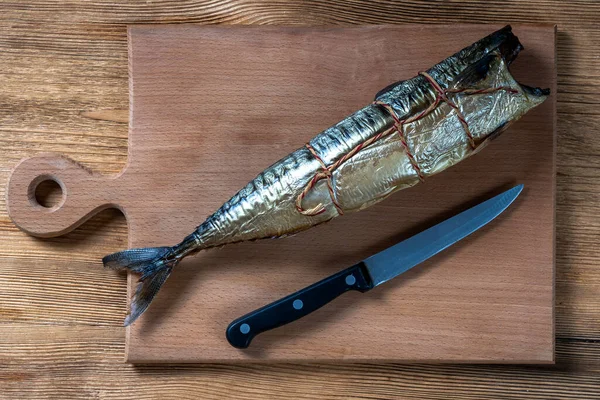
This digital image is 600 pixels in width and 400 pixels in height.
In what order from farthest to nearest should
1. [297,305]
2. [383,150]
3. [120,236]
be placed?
1. [120,236]
2. [297,305]
3. [383,150]

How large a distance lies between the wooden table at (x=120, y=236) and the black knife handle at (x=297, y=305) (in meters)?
0.15

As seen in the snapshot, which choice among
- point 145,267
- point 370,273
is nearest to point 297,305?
point 370,273

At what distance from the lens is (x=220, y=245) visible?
3.77 feet

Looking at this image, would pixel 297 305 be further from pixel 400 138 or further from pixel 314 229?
pixel 400 138

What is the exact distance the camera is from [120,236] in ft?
4.33

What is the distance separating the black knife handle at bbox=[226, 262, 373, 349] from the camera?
1207 millimetres

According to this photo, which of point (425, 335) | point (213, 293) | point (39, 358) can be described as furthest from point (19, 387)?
point (425, 335)

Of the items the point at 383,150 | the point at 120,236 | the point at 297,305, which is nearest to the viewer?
the point at 383,150

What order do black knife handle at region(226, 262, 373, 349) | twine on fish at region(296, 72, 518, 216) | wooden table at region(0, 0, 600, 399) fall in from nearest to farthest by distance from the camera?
twine on fish at region(296, 72, 518, 216), black knife handle at region(226, 262, 373, 349), wooden table at region(0, 0, 600, 399)

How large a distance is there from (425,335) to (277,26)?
2.43 feet

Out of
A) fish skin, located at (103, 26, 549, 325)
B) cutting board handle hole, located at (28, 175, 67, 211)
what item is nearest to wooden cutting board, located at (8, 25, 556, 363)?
cutting board handle hole, located at (28, 175, 67, 211)

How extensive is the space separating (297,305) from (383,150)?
14.2 inches

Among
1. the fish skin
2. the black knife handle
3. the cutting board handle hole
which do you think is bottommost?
the black knife handle

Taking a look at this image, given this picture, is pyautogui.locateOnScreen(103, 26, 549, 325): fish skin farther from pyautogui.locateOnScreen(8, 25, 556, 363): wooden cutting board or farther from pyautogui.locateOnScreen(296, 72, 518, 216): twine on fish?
pyautogui.locateOnScreen(8, 25, 556, 363): wooden cutting board
